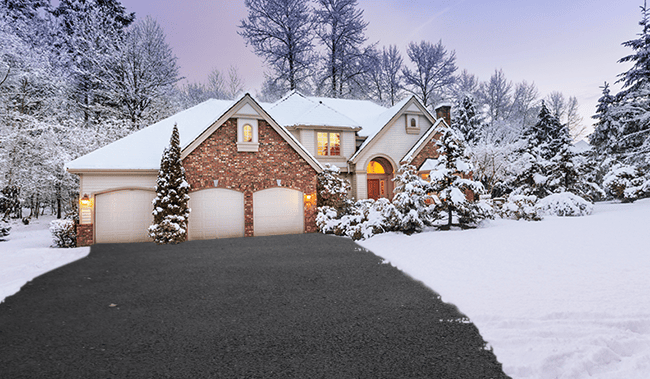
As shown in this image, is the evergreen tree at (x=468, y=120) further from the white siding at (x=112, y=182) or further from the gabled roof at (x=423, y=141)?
the white siding at (x=112, y=182)

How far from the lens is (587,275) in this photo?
6516 millimetres

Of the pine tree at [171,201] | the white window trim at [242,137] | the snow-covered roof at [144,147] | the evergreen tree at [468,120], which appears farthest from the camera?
the evergreen tree at [468,120]

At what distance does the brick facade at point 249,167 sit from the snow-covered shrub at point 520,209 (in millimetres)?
8935

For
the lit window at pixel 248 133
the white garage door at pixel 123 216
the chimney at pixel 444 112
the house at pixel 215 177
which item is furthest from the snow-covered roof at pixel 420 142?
the white garage door at pixel 123 216

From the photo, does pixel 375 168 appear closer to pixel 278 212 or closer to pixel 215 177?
pixel 278 212

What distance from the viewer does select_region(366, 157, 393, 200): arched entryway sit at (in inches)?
780

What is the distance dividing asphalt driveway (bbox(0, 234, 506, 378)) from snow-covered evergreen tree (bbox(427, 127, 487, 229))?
5.46 metres

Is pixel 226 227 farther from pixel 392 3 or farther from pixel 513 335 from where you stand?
pixel 392 3

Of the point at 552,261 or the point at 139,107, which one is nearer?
the point at 552,261

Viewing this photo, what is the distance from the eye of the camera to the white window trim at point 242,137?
1372cm

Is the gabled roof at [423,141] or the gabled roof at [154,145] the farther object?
the gabled roof at [423,141]

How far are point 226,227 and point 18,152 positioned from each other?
16.8 m

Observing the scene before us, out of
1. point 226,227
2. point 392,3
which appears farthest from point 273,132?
point 392,3

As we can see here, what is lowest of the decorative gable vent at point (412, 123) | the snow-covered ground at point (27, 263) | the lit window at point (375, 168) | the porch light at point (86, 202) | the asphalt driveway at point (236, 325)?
the asphalt driveway at point (236, 325)
